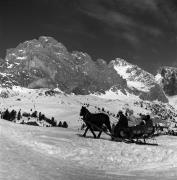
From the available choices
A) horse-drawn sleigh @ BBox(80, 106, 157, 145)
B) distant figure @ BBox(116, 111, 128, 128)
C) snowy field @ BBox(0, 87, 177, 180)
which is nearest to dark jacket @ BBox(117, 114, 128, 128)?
distant figure @ BBox(116, 111, 128, 128)

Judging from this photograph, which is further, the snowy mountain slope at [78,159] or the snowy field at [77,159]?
the snowy mountain slope at [78,159]

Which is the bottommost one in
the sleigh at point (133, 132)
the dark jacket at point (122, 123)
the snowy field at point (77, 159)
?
the snowy field at point (77, 159)

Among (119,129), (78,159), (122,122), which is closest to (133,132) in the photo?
(119,129)

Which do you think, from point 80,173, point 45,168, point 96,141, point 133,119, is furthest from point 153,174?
point 133,119

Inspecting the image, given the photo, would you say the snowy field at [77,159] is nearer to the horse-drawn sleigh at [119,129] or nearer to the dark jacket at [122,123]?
the horse-drawn sleigh at [119,129]

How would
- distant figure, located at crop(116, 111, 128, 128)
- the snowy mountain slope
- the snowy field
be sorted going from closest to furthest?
the snowy field < the snowy mountain slope < distant figure, located at crop(116, 111, 128, 128)

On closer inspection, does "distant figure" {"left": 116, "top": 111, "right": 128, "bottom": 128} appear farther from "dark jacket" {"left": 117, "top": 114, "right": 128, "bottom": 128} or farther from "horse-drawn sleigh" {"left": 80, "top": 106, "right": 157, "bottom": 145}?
"horse-drawn sleigh" {"left": 80, "top": 106, "right": 157, "bottom": 145}

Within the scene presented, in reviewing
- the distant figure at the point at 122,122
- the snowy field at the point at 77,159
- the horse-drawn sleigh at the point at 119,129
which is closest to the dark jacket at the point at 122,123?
the distant figure at the point at 122,122

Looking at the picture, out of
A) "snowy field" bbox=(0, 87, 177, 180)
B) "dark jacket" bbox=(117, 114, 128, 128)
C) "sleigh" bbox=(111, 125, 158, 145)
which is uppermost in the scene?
"dark jacket" bbox=(117, 114, 128, 128)

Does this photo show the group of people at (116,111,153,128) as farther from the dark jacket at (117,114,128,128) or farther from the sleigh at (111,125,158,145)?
the sleigh at (111,125,158,145)

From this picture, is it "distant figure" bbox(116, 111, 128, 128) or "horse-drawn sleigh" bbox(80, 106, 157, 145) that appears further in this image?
"distant figure" bbox(116, 111, 128, 128)

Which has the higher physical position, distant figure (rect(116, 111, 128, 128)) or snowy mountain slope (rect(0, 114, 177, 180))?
distant figure (rect(116, 111, 128, 128))

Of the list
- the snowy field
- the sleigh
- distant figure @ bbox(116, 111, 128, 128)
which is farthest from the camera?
distant figure @ bbox(116, 111, 128, 128)

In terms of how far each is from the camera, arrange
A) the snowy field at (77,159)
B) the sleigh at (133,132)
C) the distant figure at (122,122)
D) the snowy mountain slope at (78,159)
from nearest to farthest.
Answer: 1. the snowy field at (77,159)
2. the snowy mountain slope at (78,159)
3. the sleigh at (133,132)
4. the distant figure at (122,122)
